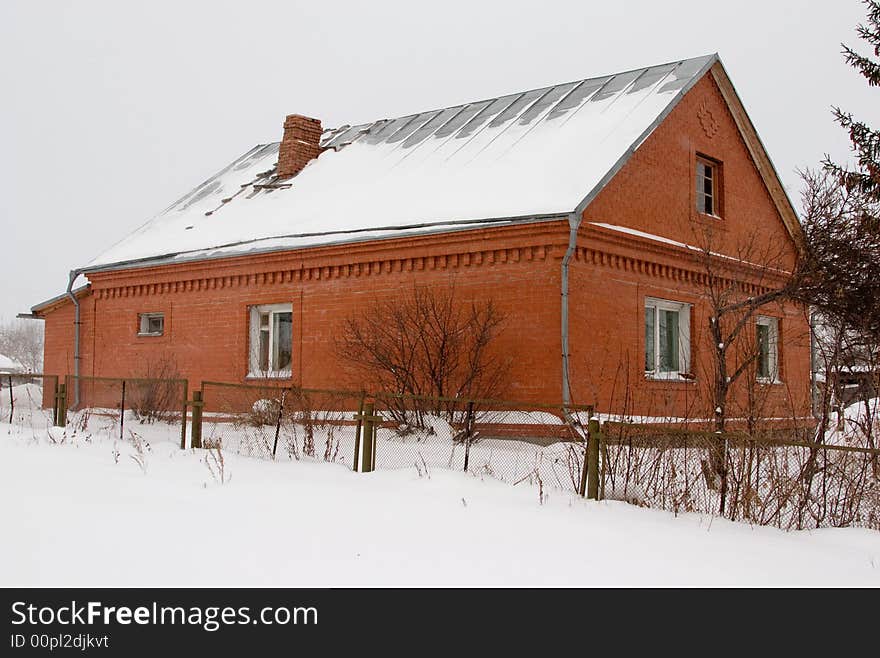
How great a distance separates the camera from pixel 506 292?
14195mm

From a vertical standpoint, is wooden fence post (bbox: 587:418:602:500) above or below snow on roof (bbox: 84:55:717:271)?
below

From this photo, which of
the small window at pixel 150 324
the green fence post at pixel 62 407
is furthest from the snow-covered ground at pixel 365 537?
the small window at pixel 150 324

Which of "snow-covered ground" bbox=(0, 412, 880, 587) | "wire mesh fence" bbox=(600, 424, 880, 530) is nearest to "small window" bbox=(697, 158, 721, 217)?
"wire mesh fence" bbox=(600, 424, 880, 530)

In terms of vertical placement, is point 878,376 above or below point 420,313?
below

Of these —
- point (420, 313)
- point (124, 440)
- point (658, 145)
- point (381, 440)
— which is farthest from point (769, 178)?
point (124, 440)

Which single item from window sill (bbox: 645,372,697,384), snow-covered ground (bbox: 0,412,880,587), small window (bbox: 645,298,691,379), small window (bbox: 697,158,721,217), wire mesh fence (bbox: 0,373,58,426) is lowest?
snow-covered ground (bbox: 0,412,880,587)

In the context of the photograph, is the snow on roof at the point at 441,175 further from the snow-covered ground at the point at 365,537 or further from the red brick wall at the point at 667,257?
the snow-covered ground at the point at 365,537

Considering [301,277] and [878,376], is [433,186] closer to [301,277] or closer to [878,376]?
[301,277]

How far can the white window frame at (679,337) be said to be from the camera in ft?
51.0

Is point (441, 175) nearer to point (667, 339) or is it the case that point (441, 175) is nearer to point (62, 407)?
point (667, 339)

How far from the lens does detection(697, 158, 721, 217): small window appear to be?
17234 millimetres

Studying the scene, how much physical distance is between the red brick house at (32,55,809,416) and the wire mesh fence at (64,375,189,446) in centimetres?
233

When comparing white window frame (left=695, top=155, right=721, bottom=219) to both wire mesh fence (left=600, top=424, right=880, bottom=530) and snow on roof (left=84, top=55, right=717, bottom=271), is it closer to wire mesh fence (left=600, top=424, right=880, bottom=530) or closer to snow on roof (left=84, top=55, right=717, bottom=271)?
snow on roof (left=84, top=55, right=717, bottom=271)
